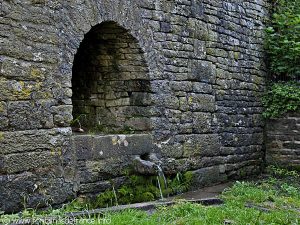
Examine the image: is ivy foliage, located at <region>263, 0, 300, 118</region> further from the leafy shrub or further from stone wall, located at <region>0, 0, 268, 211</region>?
stone wall, located at <region>0, 0, 268, 211</region>

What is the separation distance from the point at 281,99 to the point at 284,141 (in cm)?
79

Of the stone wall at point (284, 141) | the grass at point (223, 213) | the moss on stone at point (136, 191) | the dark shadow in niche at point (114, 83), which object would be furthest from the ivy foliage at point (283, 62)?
the dark shadow in niche at point (114, 83)

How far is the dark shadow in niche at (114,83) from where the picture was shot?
6.03m

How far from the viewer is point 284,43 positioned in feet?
28.4

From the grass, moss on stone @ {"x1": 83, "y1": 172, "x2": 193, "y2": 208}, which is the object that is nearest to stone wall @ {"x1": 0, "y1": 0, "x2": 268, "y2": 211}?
moss on stone @ {"x1": 83, "y1": 172, "x2": 193, "y2": 208}

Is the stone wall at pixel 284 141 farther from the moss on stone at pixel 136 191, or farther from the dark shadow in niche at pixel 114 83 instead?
the dark shadow in niche at pixel 114 83

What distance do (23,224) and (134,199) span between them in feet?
7.23

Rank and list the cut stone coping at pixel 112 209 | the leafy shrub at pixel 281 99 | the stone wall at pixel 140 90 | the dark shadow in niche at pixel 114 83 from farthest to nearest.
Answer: the leafy shrub at pixel 281 99
the dark shadow in niche at pixel 114 83
the stone wall at pixel 140 90
the cut stone coping at pixel 112 209

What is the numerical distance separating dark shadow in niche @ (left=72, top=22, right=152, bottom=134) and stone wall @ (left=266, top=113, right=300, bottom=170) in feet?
11.4

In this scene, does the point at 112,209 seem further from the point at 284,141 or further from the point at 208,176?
the point at 284,141

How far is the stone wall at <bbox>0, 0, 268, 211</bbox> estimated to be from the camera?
4523 millimetres

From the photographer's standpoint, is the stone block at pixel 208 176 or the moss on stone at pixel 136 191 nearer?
the moss on stone at pixel 136 191

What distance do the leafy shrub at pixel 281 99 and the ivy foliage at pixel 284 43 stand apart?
0.30m

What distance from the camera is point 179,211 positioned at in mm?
4434
